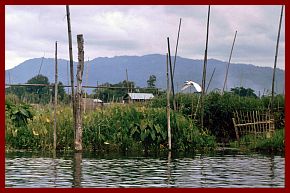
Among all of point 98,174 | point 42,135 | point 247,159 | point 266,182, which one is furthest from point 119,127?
point 266,182

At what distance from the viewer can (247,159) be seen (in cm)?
1641

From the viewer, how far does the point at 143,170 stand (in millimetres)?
13484

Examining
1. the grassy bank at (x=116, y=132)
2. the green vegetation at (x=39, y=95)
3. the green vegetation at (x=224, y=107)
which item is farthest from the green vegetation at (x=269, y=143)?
the green vegetation at (x=39, y=95)

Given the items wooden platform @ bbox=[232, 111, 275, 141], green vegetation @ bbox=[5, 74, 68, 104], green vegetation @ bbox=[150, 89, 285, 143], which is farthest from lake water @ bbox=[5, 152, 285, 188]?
green vegetation @ bbox=[150, 89, 285, 143]

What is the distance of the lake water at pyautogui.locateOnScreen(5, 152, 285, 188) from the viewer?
11367 millimetres

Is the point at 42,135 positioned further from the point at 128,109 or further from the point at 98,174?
the point at 98,174

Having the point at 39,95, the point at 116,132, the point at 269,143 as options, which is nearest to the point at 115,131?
the point at 116,132

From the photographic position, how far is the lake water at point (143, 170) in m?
11.4

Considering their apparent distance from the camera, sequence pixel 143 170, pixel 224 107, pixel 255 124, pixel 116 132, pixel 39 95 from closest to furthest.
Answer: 1. pixel 143 170
2. pixel 116 132
3. pixel 255 124
4. pixel 224 107
5. pixel 39 95

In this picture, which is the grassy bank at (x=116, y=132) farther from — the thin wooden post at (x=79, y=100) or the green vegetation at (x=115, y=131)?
the thin wooden post at (x=79, y=100)

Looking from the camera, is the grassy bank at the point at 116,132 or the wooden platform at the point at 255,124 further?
the wooden platform at the point at 255,124

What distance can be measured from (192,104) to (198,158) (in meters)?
5.25

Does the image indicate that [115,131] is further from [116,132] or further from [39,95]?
[39,95]

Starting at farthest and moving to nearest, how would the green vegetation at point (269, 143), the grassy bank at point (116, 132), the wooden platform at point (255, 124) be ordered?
the wooden platform at point (255, 124), the green vegetation at point (269, 143), the grassy bank at point (116, 132)
